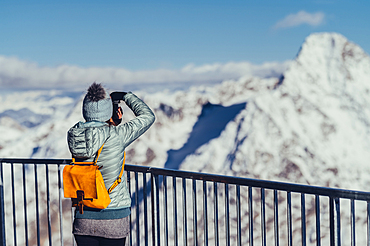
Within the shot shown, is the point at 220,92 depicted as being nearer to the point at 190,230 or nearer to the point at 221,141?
the point at 221,141

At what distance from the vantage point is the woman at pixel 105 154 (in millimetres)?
2370

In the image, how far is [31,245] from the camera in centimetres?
983

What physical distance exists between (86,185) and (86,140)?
309 mm

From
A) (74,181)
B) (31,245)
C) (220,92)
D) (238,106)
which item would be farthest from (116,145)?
(220,92)

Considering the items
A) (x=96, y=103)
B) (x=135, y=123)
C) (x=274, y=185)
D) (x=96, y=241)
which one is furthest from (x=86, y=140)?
(x=274, y=185)

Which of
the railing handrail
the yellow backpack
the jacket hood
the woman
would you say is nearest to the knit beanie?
the woman

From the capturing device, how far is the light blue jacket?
234cm

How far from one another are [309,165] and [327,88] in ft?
17.1

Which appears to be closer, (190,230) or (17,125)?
(190,230)

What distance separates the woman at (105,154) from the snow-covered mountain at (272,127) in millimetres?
10675

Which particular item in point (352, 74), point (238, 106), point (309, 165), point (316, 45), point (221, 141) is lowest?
point (309, 165)

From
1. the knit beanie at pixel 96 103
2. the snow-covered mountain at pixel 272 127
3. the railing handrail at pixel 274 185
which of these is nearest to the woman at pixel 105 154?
the knit beanie at pixel 96 103

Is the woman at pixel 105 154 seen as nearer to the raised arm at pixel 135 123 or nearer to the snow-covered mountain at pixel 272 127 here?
the raised arm at pixel 135 123

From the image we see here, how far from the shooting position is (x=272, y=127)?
46.7 feet
